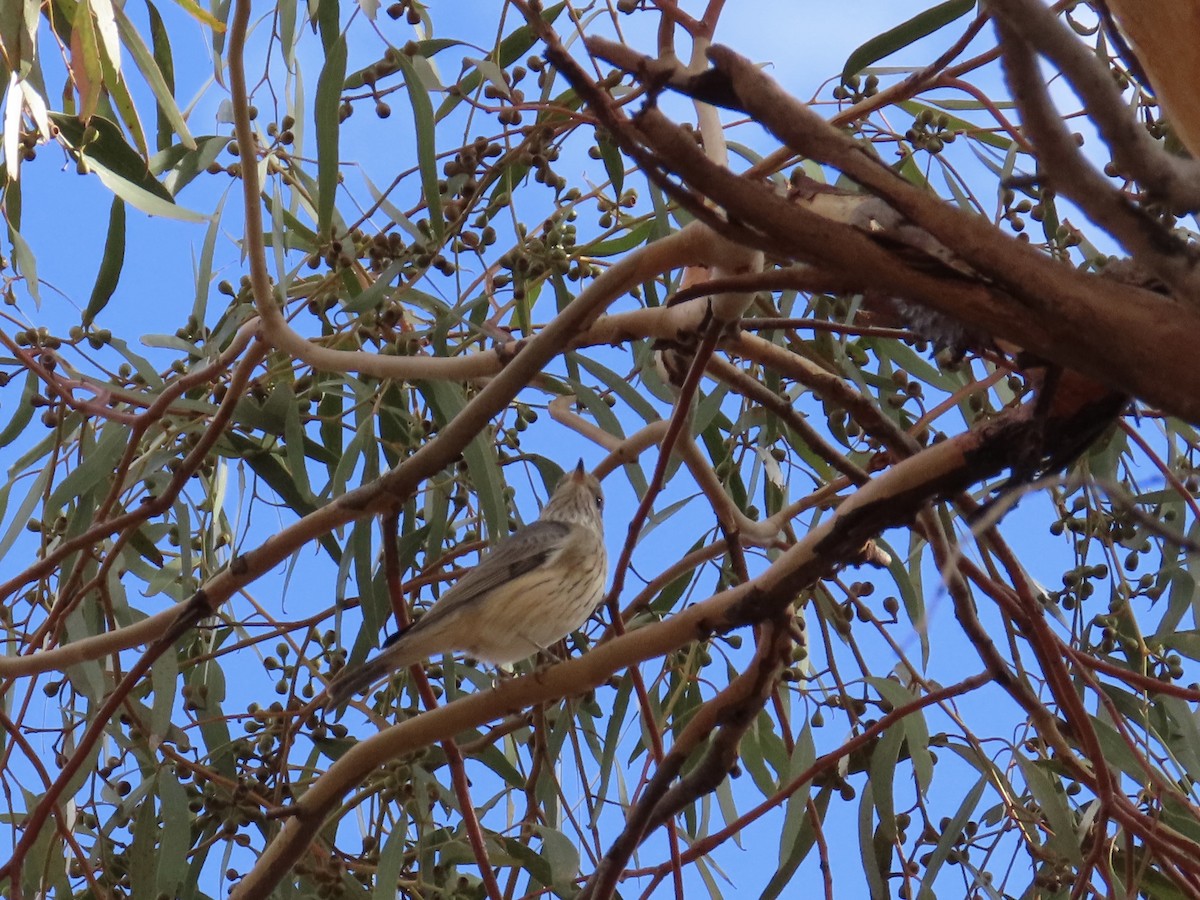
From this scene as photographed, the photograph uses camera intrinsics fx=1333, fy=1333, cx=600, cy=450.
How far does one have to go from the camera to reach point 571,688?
1708 millimetres

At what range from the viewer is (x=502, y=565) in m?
2.72

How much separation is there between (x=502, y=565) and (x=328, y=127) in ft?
3.23

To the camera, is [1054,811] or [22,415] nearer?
[1054,811]

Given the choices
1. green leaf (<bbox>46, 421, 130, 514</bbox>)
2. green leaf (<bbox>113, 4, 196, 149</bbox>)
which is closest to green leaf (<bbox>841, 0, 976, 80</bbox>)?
green leaf (<bbox>113, 4, 196, 149</bbox>)

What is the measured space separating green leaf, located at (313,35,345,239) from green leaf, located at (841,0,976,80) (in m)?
0.84

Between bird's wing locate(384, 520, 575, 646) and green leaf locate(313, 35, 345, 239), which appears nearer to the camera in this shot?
green leaf locate(313, 35, 345, 239)

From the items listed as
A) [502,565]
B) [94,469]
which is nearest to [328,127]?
[94,469]

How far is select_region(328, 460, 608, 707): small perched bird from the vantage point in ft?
7.55

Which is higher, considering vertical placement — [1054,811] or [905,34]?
[905,34]

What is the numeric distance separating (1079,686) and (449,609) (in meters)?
1.13

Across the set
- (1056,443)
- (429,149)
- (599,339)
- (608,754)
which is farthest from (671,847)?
(429,149)

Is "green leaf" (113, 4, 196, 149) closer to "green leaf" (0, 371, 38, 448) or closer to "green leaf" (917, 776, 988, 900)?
"green leaf" (0, 371, 38, 448)

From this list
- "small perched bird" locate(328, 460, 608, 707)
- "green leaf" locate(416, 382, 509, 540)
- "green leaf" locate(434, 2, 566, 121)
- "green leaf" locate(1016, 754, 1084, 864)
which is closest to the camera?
"green leaf" locate(1016, 754, 1084, 864)

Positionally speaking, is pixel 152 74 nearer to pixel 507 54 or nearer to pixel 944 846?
pixel 507 54
